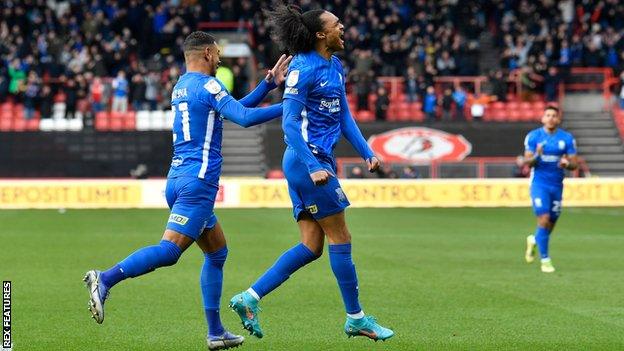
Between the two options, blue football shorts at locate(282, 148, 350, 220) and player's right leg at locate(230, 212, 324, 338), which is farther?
player's right leg at locate(230, 212, 324, 338)

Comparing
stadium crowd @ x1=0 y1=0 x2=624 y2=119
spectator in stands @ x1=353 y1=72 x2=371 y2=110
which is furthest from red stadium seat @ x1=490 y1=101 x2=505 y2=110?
spectator in stands @ x1=353 y1=72 x2=371 y2=110

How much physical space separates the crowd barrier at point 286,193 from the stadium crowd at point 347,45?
5673 millimetres

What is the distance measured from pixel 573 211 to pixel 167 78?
14208 mm

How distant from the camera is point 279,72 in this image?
360 inches

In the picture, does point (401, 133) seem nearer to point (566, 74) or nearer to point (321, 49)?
point (566, 74)

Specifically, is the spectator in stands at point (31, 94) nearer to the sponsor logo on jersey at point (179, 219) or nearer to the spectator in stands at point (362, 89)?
the spectator in stands at point (362, 89)

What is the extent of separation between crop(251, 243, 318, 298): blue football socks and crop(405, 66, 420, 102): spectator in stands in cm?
2880

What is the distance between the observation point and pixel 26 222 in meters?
24.8

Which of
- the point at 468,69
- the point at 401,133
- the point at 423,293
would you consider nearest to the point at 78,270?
the point at 423,293

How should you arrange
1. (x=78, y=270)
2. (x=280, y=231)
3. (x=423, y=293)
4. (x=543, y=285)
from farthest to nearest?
(x=280, y=231)
(x=78, y=270)
(x=543, y=285)
(x=423, y=293)

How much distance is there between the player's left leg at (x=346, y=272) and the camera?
8.92 m

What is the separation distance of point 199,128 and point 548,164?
837 cm

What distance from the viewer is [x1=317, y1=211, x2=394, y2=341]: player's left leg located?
29.3 feet
